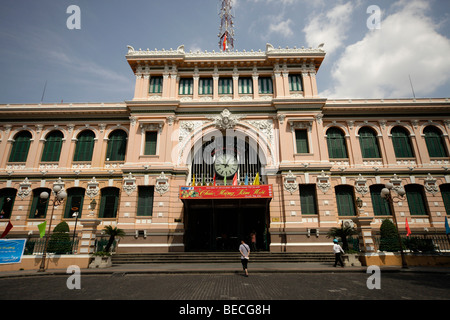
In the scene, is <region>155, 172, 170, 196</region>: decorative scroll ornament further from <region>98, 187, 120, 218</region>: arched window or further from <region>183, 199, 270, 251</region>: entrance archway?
<region>98, 187, 120, 218</region>: arched window

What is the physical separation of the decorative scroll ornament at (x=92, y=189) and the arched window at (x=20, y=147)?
7588 millimetres

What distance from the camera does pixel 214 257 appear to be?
17672 millimetres

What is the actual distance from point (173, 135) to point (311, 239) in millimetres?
15382

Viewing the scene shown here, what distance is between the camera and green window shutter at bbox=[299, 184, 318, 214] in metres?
20.4

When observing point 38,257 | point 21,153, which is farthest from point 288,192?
point 21,153

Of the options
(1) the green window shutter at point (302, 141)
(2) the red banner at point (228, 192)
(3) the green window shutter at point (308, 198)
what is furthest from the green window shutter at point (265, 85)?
(2) the red banner at point (228, 192)

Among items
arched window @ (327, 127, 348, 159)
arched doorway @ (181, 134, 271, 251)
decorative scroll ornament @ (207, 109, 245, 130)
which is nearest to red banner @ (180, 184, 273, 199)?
arched doorway @ (181, 134, 271, 251)

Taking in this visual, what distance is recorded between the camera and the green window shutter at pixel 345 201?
21.6 metres

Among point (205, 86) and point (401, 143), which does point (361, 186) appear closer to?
point (401, 143)

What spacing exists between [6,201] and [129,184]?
12.6 m

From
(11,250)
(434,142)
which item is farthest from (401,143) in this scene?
(11,250)

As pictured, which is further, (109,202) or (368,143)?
(368,143)

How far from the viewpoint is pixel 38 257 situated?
14.5m

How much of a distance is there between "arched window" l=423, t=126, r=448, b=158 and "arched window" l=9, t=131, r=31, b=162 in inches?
1581
